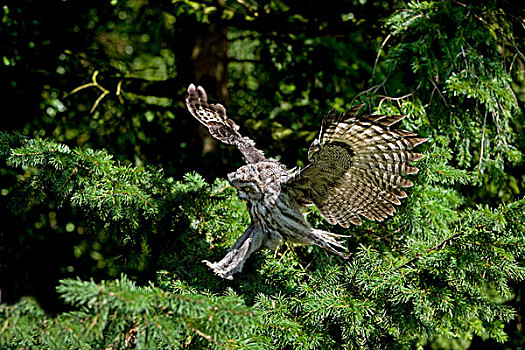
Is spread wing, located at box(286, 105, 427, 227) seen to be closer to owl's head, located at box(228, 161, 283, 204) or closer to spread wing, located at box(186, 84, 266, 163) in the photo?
owl's head, located at box(228, 161, 283, 204)

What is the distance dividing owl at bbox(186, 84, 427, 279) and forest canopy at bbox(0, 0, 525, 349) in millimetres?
134

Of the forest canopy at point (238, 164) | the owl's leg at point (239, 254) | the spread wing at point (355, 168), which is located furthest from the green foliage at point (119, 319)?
the spread wing at point (355, 168)

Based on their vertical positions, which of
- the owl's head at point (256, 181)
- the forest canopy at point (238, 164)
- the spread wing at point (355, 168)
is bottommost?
the forest canopy at point (238, 164)

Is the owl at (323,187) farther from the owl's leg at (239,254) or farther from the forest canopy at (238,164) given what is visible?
the forest canopy at (238,164)

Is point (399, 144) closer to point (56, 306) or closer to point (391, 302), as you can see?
point (391, 302)

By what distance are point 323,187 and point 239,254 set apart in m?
0.27

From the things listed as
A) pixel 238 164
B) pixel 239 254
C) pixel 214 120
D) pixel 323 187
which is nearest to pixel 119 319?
pixel 239 254

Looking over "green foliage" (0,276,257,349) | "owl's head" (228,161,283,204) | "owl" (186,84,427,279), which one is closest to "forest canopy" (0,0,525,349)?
"green foliage" (0,276,257,349)

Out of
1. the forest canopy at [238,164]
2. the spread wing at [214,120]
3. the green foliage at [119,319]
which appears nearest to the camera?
the green foliage at [119,319]

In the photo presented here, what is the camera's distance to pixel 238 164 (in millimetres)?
2635

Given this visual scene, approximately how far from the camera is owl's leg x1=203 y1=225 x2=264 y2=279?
4.12 feet

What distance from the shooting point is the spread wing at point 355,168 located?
3.47 ft

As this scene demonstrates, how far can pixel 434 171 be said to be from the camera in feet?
5.28

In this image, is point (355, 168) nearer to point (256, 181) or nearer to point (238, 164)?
point (256, 181)
